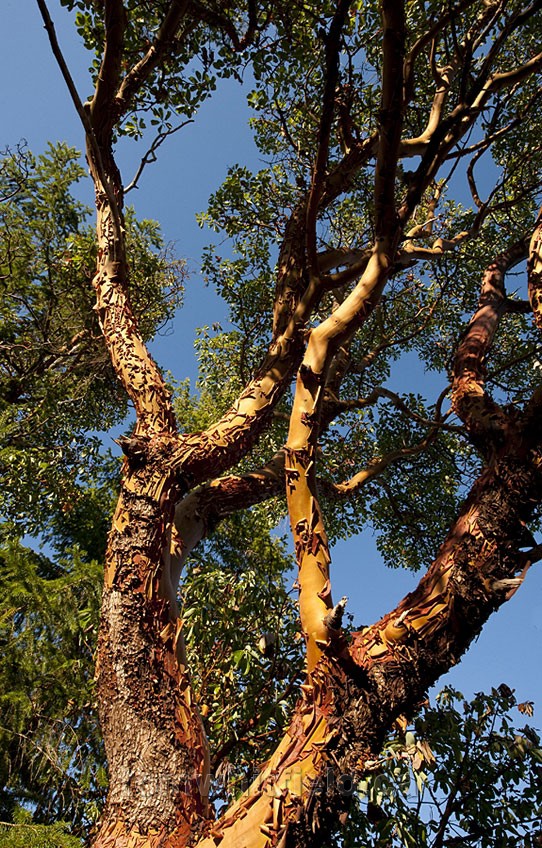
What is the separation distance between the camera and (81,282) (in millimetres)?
8797

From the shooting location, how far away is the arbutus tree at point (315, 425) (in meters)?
2.15

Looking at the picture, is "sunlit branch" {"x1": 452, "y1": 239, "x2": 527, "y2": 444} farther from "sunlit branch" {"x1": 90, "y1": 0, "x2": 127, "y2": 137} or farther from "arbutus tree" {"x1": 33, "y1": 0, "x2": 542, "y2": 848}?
"sunlit branch" {"x1": 90, "y1": 0, "x2": 127, "y2": 137}

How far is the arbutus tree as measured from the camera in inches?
84.7

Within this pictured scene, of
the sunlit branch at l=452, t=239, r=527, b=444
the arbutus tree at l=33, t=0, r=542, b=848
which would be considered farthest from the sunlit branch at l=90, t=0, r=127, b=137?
the sunlit branch at l=452, t=239, r=527, b=444

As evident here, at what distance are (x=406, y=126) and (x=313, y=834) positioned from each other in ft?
24.3

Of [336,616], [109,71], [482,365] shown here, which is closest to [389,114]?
[482,365]

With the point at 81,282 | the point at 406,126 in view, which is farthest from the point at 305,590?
the point at 81,282

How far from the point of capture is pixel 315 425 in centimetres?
290

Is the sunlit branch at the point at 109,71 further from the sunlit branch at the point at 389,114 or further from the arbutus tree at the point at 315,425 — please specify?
the sunlit branch at the point at 389,114

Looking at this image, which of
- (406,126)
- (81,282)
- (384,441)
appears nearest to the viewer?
(406,126)

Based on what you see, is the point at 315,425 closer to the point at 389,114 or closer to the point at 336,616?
the point at 336,616

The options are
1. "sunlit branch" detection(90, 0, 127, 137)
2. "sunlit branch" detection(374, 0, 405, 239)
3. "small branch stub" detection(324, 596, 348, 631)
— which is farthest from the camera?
"sunlit branch" detection(90, 0, 127, 137)

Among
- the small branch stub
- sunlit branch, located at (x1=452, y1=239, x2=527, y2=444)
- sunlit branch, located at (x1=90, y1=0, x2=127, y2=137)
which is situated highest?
sunlit branch, located at (x1=90, y1=0, x2=127, y2=137)

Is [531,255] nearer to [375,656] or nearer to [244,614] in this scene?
[375,656]
